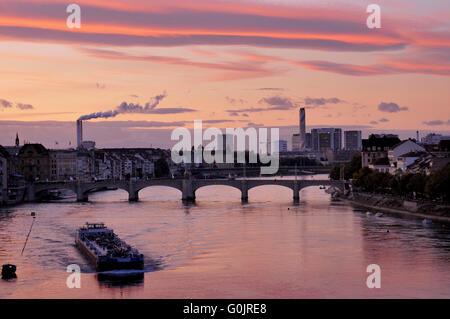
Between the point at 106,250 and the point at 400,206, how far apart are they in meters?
29.0

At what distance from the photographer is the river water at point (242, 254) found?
28094 mm

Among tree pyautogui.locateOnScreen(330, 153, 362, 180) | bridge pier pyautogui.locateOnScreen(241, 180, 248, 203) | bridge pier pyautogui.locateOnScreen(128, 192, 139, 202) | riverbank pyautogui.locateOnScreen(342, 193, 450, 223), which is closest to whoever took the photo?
riverbank pyautogui.locateOnScreen(342, 193, 450, 223)

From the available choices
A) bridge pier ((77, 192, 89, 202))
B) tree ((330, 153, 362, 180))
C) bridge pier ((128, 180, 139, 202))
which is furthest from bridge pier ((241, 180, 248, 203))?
tree ((330, 153, 362, 180))

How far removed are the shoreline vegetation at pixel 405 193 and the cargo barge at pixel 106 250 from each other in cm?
2109

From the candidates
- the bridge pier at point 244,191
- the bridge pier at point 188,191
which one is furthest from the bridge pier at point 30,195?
the bridge pier at point 244,191

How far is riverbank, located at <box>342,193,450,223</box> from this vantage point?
163ft

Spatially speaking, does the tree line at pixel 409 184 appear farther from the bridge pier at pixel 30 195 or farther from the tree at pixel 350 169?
the bridge pier at pixel 30 195

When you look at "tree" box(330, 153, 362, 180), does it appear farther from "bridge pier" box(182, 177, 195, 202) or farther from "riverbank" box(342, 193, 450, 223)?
"bridge pier" box(182, 177, 195, 202)

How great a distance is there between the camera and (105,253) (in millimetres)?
34094

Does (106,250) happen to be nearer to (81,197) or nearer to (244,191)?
(244,191)

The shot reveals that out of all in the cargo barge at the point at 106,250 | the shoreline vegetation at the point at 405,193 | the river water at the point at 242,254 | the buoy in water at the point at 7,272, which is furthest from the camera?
the shoreline vegetation at the point at 405,193

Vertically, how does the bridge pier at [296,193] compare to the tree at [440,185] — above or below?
below
